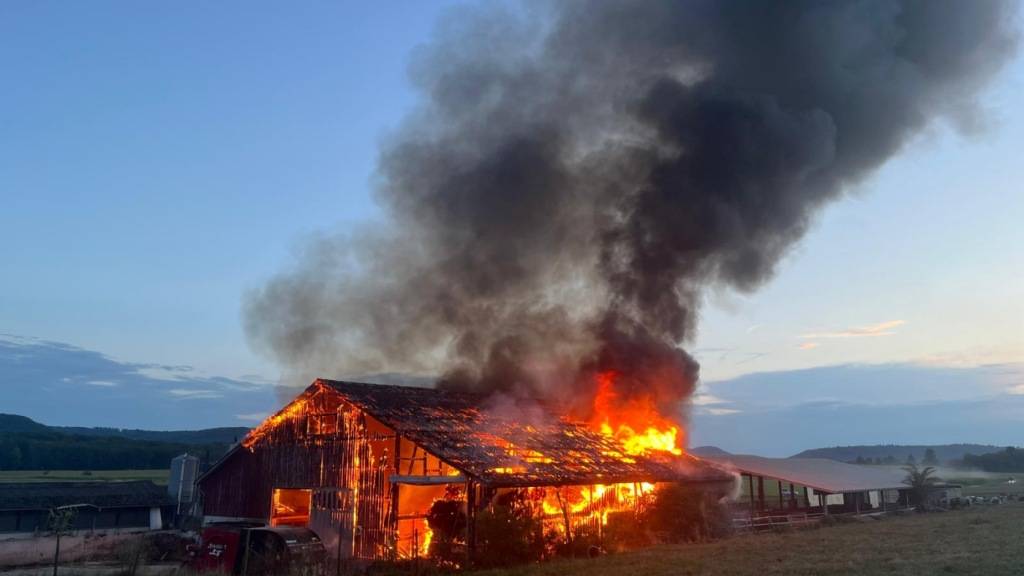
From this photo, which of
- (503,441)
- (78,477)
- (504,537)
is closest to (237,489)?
(503,441)

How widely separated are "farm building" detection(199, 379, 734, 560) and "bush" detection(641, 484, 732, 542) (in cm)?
54

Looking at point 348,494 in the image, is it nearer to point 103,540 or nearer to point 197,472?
point 103,540

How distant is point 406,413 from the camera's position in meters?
25.0

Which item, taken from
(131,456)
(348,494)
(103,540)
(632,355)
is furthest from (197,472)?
(131,456)

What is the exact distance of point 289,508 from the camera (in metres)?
28.0

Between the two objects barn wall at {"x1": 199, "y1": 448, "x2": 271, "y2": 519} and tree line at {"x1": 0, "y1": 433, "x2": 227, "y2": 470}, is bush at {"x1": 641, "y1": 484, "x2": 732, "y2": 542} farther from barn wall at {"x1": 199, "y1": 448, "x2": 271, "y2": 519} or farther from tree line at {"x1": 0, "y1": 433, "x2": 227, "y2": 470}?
tree line at {"x1": 0, "y1": 433, "x2": 227, "y2": 470}

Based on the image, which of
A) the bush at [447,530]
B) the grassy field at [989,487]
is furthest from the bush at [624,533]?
the grassy field at [989,487]

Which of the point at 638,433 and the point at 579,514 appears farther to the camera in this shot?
the point at 638,433

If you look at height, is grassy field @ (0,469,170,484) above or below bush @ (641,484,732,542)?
below

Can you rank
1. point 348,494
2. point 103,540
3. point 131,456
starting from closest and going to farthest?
point 348,494 < point 103,540 < point 131,456

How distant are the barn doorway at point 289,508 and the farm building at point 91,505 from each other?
1596 centimetres

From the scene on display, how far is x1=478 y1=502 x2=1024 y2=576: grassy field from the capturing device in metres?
17.6

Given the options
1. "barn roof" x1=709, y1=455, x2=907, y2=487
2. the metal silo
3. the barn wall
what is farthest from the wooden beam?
the metal silo

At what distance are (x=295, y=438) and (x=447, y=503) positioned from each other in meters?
7.20
